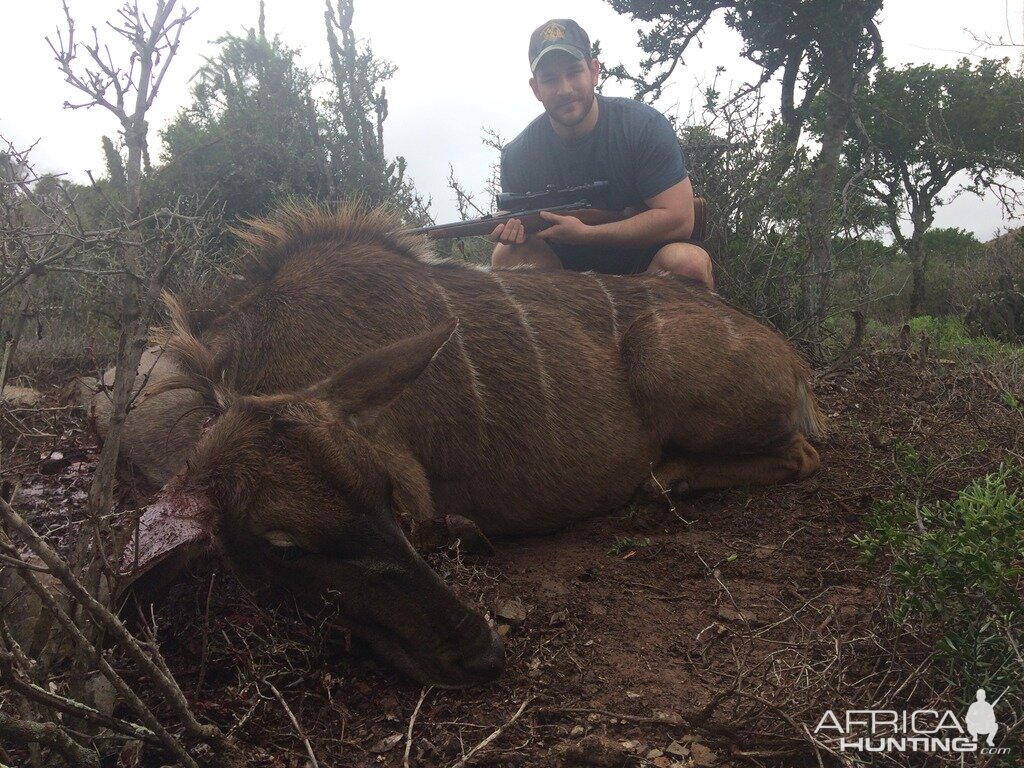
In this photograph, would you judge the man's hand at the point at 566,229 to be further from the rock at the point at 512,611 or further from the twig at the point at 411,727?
the twig at the point at 411,727

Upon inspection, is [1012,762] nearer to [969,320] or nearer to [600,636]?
[600,636]

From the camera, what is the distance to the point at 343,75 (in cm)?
1443

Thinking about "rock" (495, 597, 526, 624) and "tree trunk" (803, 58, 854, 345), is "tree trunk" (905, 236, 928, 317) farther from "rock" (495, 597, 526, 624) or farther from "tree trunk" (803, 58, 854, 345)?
"rock" (495, 597, 526, 624)

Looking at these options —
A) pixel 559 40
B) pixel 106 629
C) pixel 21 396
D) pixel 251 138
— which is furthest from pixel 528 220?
pixel 251 138

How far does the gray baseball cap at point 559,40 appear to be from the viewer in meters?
5.04

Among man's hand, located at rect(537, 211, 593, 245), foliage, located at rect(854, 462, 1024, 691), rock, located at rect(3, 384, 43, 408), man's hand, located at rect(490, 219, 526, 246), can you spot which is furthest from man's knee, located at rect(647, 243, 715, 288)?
rock, located at rect(3, 384, 43, 408)

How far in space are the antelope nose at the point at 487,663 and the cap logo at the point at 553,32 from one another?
4271 millimetres

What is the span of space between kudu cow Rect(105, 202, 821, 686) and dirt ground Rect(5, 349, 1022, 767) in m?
0.17

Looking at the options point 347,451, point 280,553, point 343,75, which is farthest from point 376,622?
point 343,75

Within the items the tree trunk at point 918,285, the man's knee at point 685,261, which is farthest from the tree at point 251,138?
the tree trunk at point 918,285

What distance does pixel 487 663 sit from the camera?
2.22 metres

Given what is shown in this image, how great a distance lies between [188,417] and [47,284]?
4674 millimetres

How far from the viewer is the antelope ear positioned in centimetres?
265

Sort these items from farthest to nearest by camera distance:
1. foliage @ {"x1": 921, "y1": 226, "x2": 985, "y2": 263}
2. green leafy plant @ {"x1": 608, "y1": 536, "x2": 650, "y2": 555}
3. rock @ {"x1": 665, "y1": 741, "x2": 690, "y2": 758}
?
foliage @ {"x1": 921, "y1": 226, "x2": 985, "y2": 263} < green leafy plant @ {"x1": 608, "y1": 536, "x2": 650, "y2": 555} < rock @ {"x1": 665, "y1": 741, "x2": 690, "y2": 758}
